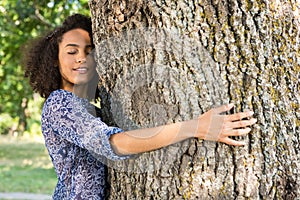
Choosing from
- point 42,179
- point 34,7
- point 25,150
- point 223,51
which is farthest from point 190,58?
point 25,150

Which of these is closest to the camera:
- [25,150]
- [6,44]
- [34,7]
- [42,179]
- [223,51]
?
[223,51]

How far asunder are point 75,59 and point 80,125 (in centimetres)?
46

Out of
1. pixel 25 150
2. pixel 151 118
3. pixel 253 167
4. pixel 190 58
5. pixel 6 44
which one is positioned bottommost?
pixel 25 150

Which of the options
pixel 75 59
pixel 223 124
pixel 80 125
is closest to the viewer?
pixel 223 124

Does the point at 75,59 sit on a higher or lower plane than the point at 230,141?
higher

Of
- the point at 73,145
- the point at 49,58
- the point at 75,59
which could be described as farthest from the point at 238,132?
the point at 49,58

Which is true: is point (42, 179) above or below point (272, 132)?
below

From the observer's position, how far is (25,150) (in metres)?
20.1

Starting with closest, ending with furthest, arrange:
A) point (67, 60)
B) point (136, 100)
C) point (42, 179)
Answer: point (136, 100), point (67, 60), point (42, 179)

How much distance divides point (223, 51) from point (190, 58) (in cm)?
15

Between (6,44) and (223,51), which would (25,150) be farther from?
(223,51)

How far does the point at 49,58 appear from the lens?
2.98 m

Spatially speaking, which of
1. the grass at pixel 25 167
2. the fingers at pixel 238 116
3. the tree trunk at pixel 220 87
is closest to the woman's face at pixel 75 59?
the tree trunk at pixel 220 87

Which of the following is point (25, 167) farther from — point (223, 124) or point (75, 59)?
point (223, 124)
